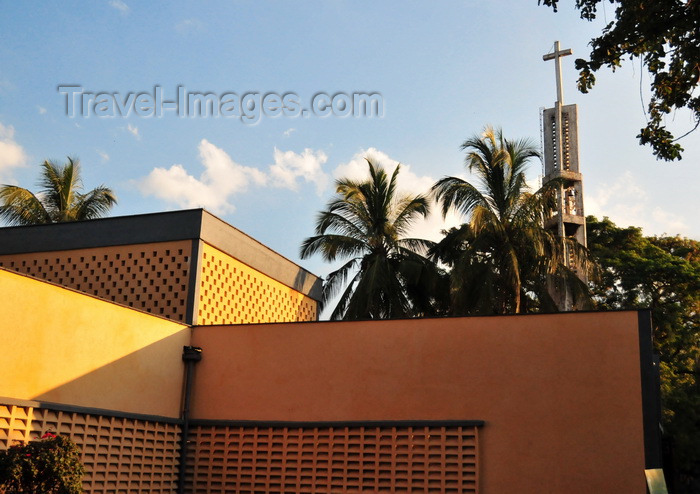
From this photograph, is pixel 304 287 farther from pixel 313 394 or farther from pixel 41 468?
pixel 41 468

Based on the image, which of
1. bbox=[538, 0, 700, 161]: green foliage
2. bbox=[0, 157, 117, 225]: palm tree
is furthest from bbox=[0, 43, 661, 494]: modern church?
bbox=[0, 157, 117, 225]: palm tree

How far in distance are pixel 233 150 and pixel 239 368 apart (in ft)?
12.2

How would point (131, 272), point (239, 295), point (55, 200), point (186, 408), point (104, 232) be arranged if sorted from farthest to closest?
point (55, 200)
point (239, 295)
point (104, 232)
point (131, 272)
point (186, 408)

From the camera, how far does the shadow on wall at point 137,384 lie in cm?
902

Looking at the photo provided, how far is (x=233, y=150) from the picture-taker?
40.9ft

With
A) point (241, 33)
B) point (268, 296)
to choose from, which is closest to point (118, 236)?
point (268, 296)

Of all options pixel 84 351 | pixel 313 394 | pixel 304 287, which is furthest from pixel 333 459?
pixel 304 287

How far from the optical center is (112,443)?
939 centimetres

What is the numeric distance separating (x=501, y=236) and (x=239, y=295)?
26.6 feet

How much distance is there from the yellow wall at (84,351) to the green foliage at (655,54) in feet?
20.8

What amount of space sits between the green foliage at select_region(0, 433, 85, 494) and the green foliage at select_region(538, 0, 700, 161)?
662 centimetres

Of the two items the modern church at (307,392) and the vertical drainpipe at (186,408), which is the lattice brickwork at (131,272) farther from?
the vertical drainpipe at (186,408)

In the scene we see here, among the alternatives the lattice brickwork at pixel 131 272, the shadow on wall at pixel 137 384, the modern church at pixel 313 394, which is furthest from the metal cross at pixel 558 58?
the shadow on wall at pixel 137 384

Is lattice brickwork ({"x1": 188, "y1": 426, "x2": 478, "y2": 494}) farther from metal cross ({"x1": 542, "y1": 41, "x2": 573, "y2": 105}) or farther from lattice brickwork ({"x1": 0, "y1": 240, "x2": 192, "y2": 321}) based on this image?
metal cross ({"x1": 542, "y1": 41, "x2": 573, "y2": 105})
